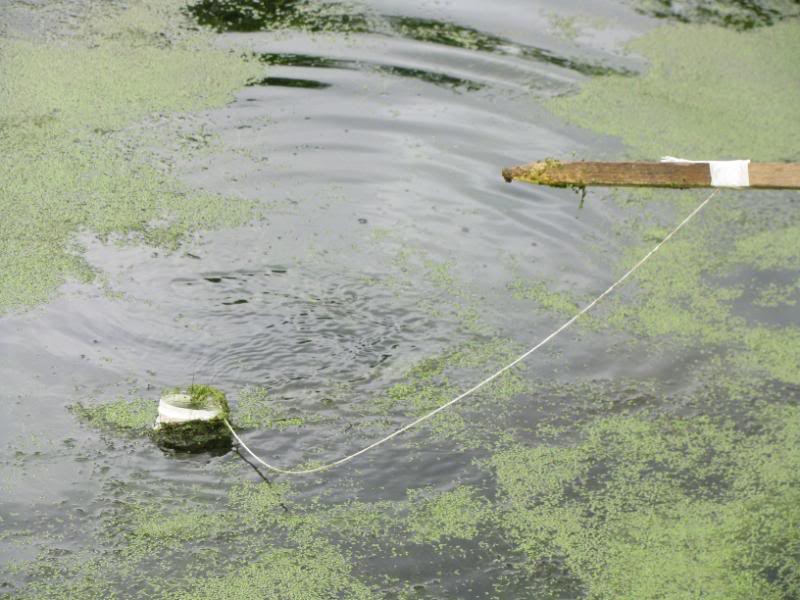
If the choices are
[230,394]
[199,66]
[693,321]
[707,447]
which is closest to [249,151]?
[199,66]

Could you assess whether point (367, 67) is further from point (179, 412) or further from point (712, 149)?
point (179, 412)

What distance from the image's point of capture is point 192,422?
A: 10.6 feet

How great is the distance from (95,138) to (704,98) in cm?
278

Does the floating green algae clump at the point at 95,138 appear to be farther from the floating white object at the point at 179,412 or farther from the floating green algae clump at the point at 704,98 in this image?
the floating green algae clump at the point at 704,98

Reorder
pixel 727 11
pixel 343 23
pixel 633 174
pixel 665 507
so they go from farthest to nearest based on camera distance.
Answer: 1. pixel 727 11
2. pixel 343 23
3. pixel 665 507
4. pixel 633 174

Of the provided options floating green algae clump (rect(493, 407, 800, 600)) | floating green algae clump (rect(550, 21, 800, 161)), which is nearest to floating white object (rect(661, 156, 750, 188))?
floating green algae clump (rect(493, 407, 800, 600))

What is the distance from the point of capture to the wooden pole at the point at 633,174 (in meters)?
2.52

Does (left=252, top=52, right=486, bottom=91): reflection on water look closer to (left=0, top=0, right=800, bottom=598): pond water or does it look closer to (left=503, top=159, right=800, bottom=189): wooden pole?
(left=0, top=0, right=800, bottom=598): pond water

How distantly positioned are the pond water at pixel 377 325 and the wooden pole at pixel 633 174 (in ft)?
3.35

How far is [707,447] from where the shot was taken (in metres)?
3.35

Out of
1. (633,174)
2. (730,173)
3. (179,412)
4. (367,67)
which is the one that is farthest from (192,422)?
(367,67)

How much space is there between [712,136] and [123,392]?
2.85 metres

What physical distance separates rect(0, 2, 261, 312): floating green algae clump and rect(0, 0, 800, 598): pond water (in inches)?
0.6

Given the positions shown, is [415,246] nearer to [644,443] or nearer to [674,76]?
[644,443]
